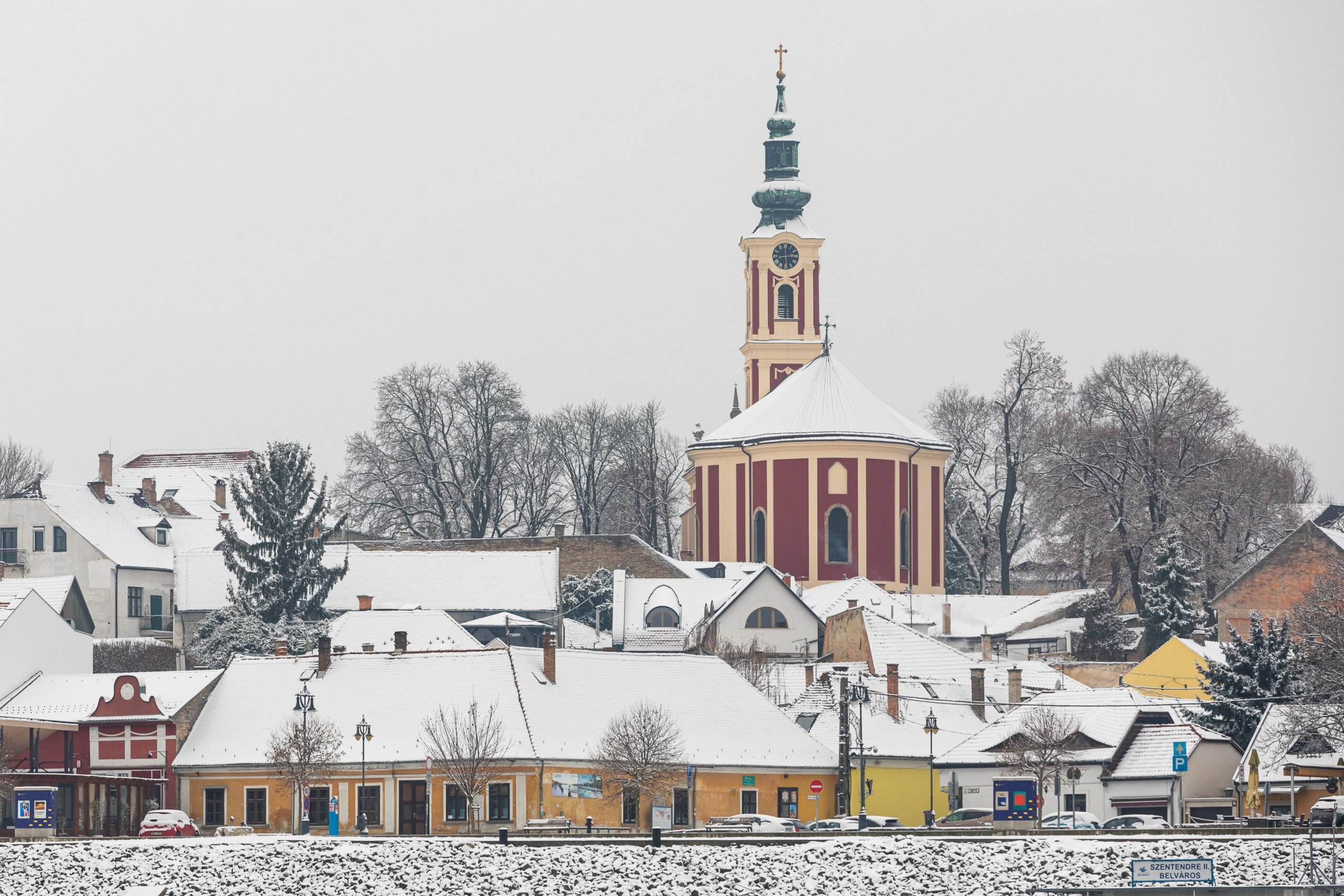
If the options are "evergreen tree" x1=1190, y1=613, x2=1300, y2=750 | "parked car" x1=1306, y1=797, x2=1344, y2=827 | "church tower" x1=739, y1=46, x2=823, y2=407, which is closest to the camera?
"parked car" x1=1306, y1=797, x2=1344, y2=827

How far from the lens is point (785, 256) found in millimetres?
114438

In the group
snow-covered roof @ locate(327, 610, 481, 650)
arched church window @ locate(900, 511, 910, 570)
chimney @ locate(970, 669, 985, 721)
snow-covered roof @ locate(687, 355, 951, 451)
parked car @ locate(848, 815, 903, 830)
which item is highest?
snow-covered roof @ locate(687, 355, 951, 451)

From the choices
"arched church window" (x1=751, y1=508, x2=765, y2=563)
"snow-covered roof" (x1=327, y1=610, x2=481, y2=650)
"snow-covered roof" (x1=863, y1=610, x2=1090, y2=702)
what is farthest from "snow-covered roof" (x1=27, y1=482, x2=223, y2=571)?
"snow-covered roof" (x1=863, y1=610, x2=1090, y2=702)

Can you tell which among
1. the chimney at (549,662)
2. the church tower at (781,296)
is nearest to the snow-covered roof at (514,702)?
the chimney at (549,662)

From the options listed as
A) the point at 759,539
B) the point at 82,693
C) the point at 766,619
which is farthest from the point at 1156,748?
the point at 759,539

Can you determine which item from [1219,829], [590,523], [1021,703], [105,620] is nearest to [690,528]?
[590,523]

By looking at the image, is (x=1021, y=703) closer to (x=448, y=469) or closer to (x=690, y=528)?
(x=690, y=528)

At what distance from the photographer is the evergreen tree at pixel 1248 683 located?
64.0 metres

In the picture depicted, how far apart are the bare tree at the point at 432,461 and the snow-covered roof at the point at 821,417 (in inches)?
547

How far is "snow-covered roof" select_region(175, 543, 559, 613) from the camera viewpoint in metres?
88.5

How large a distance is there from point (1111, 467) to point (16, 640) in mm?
45894

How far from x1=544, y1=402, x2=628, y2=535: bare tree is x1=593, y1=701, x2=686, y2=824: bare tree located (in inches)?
2175

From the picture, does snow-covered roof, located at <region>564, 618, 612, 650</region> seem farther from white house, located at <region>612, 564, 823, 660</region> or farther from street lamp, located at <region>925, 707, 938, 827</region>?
street lamp, located at <region>925, 707, 938, 827</region>

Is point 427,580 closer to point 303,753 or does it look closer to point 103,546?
point 103,546
